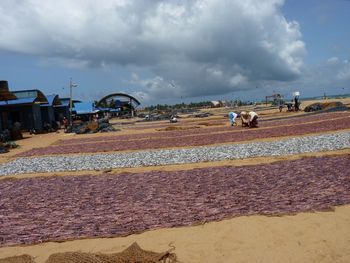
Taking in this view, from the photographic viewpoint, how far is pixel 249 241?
6.84 metres

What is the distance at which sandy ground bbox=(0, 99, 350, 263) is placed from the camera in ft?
20.5

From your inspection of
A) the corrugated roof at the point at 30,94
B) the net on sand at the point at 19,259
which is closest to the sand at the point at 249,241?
the net on sand at the point at 19,259

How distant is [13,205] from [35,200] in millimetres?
642

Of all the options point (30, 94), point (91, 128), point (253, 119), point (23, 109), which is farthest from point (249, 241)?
point (30, 94)

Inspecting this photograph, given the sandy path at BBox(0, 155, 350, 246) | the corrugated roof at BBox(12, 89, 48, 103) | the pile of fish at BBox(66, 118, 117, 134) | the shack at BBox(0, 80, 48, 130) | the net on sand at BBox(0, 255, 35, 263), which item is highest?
the corrugated roof at BBox(12, 89, 48, 103)

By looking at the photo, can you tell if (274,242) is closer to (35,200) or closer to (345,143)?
(35,200)

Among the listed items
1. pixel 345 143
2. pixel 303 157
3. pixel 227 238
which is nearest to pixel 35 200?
pixel 227 238

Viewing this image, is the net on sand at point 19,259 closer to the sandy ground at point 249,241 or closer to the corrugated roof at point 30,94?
the sandy ground at point 249,241

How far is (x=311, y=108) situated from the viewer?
4859cm

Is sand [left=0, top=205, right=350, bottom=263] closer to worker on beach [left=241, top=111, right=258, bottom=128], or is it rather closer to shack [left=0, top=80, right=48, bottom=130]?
worker on beach [left=241, top=111, right=258, bottom=128]

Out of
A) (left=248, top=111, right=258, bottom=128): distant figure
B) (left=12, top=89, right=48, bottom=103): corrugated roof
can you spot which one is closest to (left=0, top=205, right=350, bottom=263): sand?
(left=248, top=111, right=258, bottom=128): distant figure

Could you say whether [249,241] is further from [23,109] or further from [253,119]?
[23,109]

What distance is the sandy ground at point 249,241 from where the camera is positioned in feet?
20.5

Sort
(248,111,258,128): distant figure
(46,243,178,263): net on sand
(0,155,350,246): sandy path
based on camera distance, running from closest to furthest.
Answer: (46,243,178,263): net on sand < (0,155,350,246): sandy path < (248,111,258,128): distant figure
